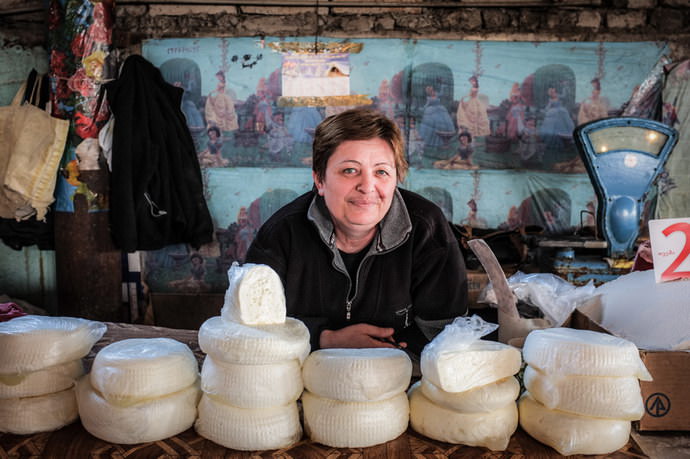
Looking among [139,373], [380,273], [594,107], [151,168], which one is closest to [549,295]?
[380,273]

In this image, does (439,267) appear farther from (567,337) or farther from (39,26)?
(39,26)

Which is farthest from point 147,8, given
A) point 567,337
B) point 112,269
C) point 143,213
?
point 567,337

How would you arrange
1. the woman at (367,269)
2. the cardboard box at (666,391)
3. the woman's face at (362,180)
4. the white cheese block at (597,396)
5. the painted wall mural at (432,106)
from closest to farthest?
the white cheese block at (597,396), the cardboard box at (666,391), the woman's face at (362,180), the woman at (367,269), the painted wall mural at (432,106)

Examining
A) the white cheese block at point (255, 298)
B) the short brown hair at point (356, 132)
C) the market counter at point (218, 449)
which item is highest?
the short brown hair at point (356, 132)

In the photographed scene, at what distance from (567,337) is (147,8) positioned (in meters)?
3.93

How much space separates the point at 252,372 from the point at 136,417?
0.83 feet

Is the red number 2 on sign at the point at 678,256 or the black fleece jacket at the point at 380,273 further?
the black fleece jacket at the point at 380,273

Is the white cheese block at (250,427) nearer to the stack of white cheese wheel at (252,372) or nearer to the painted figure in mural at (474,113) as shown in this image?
the stack of white cheese wheel at (252,372)

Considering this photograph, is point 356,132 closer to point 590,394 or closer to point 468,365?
point 468,365

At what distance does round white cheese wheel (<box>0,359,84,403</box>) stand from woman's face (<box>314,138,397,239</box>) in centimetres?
85

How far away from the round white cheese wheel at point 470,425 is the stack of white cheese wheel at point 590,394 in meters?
0.08

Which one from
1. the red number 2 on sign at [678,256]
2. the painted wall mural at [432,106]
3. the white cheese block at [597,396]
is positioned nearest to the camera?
the white cheese block at [597,396]

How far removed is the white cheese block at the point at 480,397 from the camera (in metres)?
0.98

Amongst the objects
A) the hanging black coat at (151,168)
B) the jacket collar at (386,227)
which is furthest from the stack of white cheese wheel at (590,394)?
the hanging black coat at (151,168)
